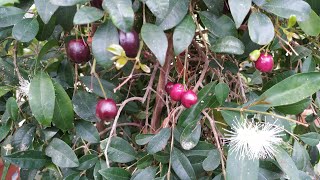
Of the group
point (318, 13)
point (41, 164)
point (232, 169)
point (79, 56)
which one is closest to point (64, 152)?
point (41, 164)

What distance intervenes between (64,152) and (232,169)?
0.93ft

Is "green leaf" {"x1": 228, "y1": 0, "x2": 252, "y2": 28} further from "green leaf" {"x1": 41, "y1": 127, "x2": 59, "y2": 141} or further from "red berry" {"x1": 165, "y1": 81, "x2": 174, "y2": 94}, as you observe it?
"green leaf" {"x1": 41, "y1": 127, "x2": 59, "y2": 141}

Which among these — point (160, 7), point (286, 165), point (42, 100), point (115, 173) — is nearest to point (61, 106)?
point (42, 100)

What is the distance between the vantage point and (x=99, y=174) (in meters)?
0.61

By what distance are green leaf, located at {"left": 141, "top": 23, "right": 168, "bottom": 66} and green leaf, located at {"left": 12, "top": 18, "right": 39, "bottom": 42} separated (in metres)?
0.20

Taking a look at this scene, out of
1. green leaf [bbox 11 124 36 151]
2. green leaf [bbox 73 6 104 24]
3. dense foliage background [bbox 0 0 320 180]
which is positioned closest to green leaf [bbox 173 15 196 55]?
dense foliage background [bbox 0 0 320 180]

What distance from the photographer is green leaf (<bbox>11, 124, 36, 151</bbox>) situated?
68 centimetres

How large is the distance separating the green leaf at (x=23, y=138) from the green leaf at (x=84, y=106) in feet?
0.34

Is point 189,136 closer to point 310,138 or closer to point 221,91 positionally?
point 221,91

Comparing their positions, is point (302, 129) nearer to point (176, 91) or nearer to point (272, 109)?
point (272, 109)

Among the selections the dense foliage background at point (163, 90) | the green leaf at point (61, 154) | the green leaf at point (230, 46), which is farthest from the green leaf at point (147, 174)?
the green leaf at point (230, 46)

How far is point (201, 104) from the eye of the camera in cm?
60

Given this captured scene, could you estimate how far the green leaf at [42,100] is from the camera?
587mm

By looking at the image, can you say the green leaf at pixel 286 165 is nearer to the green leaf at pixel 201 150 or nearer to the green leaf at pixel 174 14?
the green leaf at pixel 201 150
